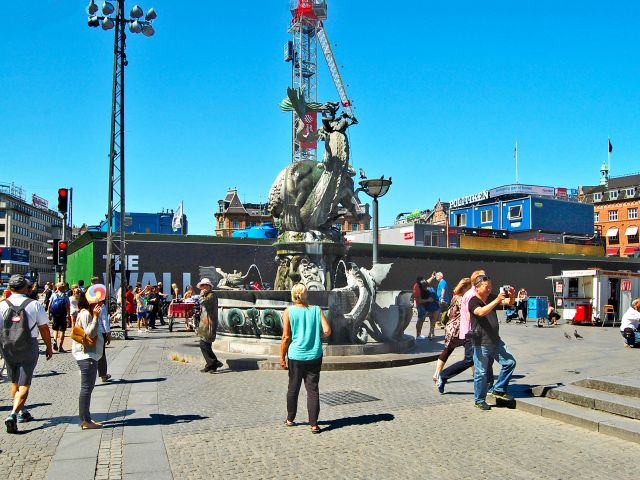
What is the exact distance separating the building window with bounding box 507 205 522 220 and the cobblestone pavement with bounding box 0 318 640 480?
57.3 meters

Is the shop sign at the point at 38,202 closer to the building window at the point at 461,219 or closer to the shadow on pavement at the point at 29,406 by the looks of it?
the building window at the point at 461,219

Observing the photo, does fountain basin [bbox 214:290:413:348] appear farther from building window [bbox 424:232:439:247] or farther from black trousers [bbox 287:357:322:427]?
building window [bbox 424:232:439:247]

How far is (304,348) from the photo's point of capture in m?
6.52

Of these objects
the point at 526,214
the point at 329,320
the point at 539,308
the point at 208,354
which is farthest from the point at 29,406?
the point at 526,214

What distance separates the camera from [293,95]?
1508 centimetres

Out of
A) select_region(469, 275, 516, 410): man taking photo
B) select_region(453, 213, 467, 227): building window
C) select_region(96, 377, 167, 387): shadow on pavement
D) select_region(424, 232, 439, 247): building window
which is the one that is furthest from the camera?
select_region(453, 213, 467, 227): building window

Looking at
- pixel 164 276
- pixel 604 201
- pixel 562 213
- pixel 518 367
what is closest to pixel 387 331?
pixel 518 367

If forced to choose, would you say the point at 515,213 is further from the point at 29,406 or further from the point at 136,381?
the point at 29,406

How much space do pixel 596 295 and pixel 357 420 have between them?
19541 millimetres

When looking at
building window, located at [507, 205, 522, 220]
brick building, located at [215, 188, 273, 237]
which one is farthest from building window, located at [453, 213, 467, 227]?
brick building, located at [215, 188, 273, 237]

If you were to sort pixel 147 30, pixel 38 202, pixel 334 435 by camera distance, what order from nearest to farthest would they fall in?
pixel 334 435, pixel 147 30, pixel 38 202

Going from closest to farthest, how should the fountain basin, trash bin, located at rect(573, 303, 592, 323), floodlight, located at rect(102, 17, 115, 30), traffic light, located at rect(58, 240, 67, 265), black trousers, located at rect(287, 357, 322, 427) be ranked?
black trousers, located at rect(287, 357, 322, 427), the fountain basin, floodlight, located at rect(102, 17, 115, 30), traffic light, located at rect(58, 240, 67, 265), trash bin, located at rect(573, 303, 592, 323)

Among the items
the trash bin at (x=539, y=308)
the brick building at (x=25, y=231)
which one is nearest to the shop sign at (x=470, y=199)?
the trash bin at (x=539, y=308)

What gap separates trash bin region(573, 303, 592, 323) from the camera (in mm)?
23438
